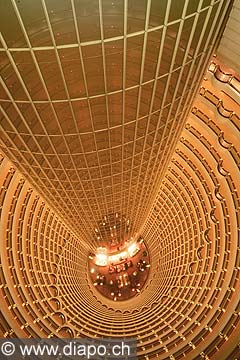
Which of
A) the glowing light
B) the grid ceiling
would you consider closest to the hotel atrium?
the grid ceiling

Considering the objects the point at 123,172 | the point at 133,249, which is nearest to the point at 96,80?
the point at 123,172

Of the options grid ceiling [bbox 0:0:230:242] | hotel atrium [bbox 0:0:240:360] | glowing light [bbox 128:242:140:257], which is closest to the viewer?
grid ceiling [bbox 0:0:230:242]

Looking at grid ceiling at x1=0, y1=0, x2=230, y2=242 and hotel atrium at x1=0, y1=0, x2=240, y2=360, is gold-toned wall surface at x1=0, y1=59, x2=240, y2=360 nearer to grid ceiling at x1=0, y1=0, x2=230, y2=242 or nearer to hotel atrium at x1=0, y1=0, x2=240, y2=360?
hotel atrium at x1=0, y1=0, x2=240, y2=360

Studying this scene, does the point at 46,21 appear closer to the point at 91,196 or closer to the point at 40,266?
the point at 91,196

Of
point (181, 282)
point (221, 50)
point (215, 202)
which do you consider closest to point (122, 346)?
point (181, 282)

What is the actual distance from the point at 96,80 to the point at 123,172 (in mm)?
6424

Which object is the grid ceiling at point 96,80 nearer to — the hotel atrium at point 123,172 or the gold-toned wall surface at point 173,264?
the hotel atrium at point 123,172

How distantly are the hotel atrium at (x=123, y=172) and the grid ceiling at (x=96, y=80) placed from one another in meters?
0.03

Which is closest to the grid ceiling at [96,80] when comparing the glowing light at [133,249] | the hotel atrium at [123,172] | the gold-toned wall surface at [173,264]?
the hotel atrium at [123,172]

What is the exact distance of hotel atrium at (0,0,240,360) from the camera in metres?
7.24

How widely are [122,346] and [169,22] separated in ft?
65.3

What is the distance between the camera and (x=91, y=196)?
645 inches

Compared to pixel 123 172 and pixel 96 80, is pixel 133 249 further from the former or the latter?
pixel 96 80

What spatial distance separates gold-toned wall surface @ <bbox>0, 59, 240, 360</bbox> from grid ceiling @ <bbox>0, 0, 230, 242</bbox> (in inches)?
288
